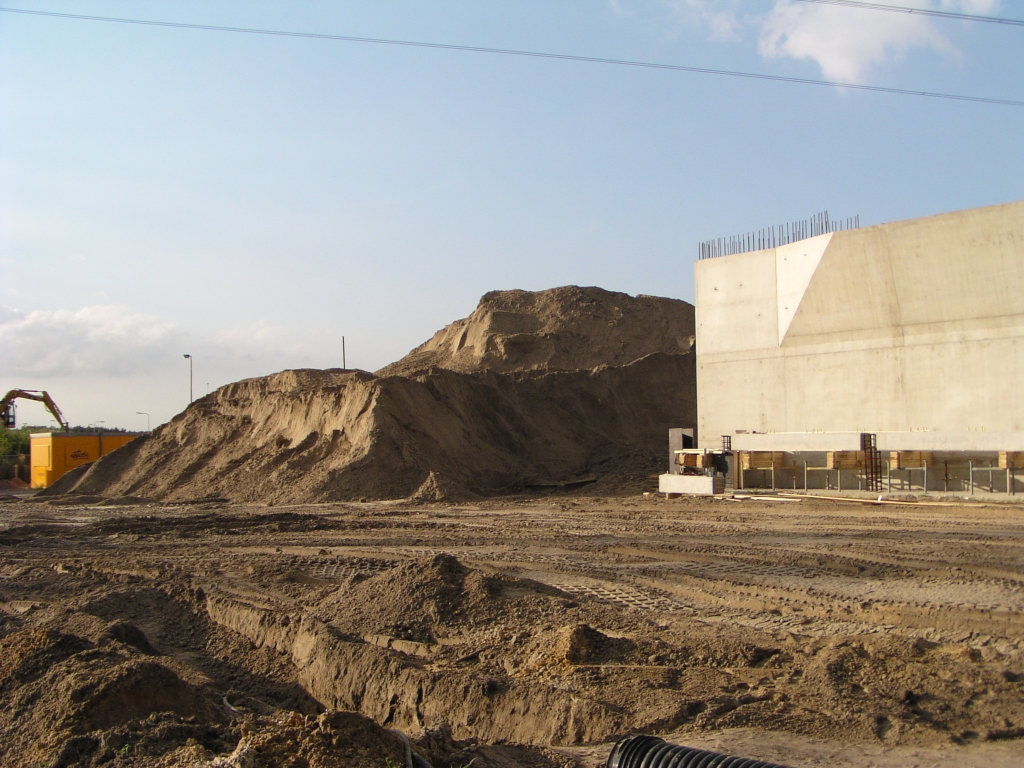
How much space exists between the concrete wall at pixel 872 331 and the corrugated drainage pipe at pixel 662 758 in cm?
2067

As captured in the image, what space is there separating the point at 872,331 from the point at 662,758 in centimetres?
2358

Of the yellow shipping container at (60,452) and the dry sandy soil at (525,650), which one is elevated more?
the yellow shipping container at (60,452)

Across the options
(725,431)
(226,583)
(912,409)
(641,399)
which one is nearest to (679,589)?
(226,583)

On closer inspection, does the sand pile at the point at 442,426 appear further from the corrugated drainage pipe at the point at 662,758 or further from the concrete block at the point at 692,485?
the corrugated drainage pipe at the point at 662,758

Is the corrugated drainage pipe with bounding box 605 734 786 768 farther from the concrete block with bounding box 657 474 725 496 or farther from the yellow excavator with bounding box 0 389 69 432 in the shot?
the yellow excavator with bounding box 0 389 69 432

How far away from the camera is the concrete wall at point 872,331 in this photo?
74.5 ft

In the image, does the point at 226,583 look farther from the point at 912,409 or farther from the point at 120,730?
the point at 912,409

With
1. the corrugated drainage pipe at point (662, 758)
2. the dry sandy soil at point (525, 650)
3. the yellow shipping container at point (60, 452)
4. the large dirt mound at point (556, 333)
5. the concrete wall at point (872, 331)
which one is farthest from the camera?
the large dirt mound at point (556, 333)

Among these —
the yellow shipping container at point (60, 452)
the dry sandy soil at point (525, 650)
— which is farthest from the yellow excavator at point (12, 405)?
the dry sandy soil at point (525, 650)

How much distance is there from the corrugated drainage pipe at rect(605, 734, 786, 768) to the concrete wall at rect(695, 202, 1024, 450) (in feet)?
67.8

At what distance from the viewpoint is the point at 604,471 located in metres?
35.0

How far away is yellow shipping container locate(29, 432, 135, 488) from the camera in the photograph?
4300 cm

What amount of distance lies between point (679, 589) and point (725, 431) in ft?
63.3

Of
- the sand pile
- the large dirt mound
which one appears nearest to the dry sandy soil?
the sand pile
